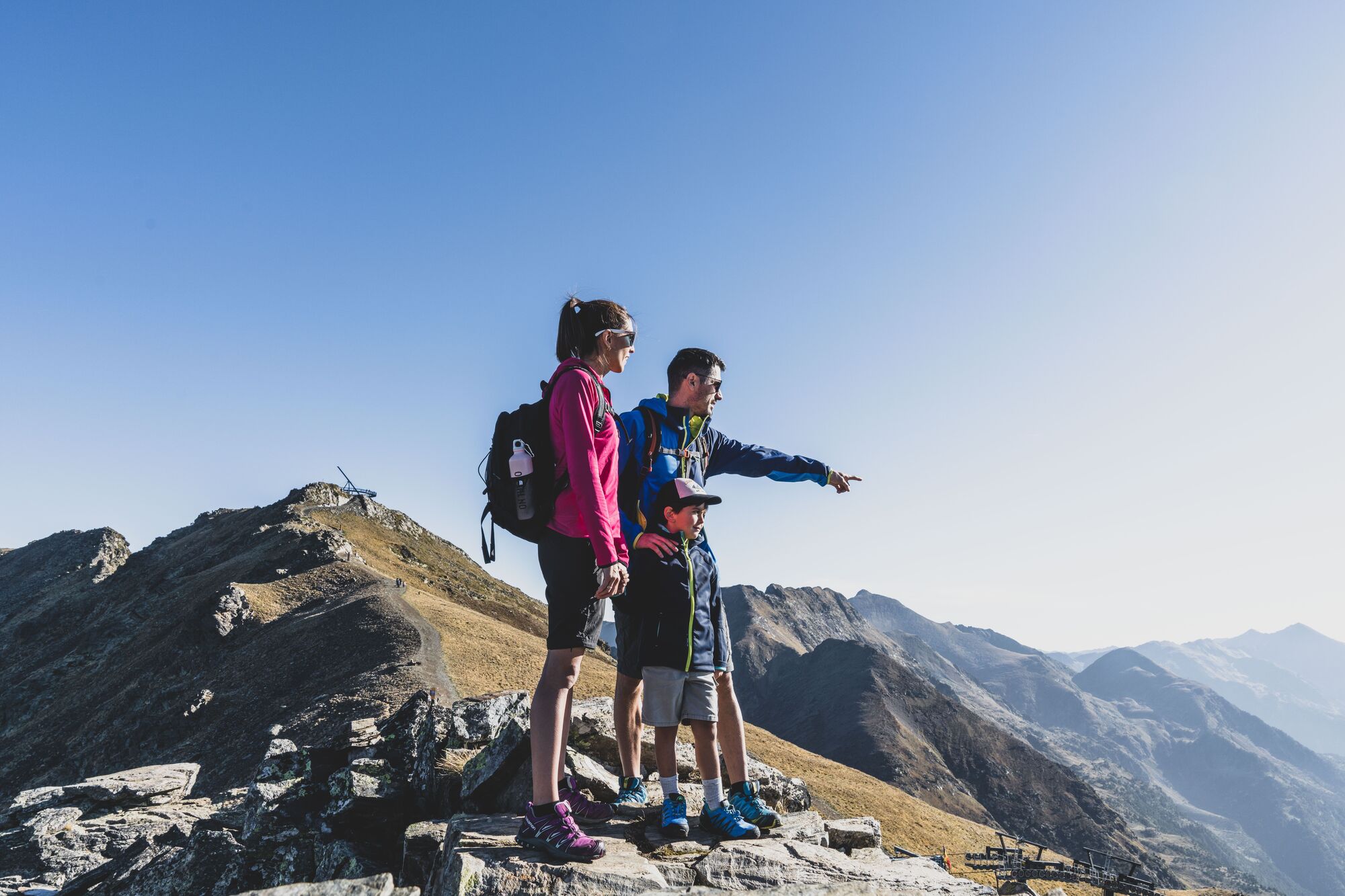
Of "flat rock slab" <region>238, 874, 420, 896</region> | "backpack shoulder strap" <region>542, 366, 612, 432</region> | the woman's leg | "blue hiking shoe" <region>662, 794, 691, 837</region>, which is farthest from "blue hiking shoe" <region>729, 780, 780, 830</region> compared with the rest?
"backpack shoulder strap" <region>542, 366, 612, 432</region>

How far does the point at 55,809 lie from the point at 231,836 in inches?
459

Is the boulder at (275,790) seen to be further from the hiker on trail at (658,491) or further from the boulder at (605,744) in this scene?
the hiker on trail at (658,491)

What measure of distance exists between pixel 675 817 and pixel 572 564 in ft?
6.27

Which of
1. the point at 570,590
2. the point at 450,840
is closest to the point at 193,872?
the point at 450,840

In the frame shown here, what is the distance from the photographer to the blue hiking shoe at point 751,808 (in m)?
5.16

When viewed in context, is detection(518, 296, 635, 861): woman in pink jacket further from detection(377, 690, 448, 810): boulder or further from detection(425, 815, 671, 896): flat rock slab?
detection(377, 690, 448, 810): boulder

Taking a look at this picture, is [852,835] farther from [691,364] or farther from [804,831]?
[691,364]

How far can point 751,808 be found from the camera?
Result: 204 inches

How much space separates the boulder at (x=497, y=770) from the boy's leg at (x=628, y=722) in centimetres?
119

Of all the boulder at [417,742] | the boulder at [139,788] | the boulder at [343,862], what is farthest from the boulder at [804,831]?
the boulder at [139,788]

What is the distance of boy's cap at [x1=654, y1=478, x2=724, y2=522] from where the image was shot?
5078 mm

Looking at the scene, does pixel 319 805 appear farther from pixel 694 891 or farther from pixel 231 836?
pixel 694 891

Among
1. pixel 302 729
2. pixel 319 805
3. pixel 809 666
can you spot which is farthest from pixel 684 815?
pixel 809 666

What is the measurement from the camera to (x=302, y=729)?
23.0 metres
